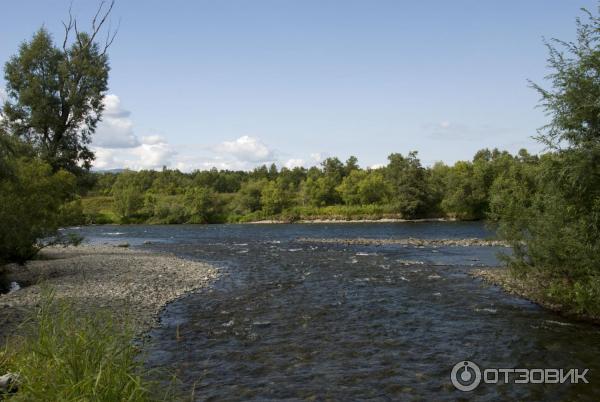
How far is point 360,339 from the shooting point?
14344 millimetres

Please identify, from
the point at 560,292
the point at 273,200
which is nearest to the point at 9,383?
the point at 560,292

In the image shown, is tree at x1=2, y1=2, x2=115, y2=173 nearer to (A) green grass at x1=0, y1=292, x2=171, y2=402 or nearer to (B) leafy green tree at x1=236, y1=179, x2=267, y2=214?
(A) green grass at x1=0, y1=292, x2=171, y2=402

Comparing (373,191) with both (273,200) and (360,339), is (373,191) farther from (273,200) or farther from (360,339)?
(360,339)

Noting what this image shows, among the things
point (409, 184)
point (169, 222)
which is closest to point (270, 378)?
point (409, 184)

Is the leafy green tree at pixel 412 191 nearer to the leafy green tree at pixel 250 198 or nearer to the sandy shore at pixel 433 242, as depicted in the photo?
the leafy green tree at pixel 250 198

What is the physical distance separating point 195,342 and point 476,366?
7952 millimetres

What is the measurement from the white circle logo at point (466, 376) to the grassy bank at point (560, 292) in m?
5.07

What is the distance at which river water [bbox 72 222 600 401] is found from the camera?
10.8m

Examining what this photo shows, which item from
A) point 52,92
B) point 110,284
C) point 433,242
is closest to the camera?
point 110,284

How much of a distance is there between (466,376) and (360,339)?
143 inches

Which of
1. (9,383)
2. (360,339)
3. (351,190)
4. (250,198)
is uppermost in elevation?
(351,190)

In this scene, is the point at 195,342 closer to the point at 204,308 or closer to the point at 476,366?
the point at 204,308

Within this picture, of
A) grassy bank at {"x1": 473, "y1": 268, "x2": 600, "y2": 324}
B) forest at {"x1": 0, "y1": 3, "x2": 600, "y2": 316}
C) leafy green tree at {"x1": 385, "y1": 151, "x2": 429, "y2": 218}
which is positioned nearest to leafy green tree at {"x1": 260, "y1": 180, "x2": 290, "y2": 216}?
leafy green tree at {"x1": 385, "y1": 151, "x2": 429, "y2": 218}

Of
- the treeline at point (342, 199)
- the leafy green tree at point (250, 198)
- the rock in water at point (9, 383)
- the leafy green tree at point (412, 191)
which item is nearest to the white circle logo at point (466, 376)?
the rock in water at point (9, 383)
